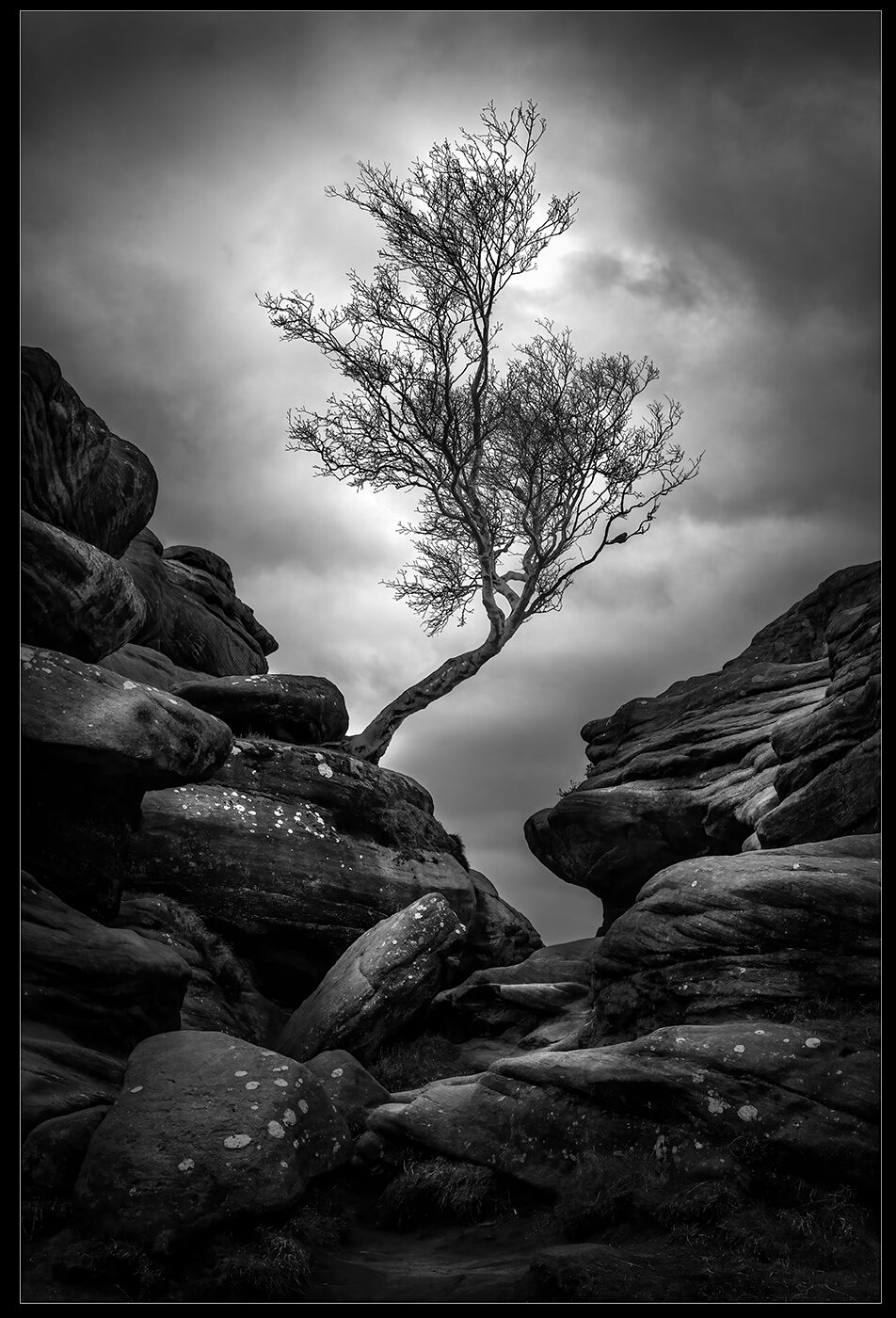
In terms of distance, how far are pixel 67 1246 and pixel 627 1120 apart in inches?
260

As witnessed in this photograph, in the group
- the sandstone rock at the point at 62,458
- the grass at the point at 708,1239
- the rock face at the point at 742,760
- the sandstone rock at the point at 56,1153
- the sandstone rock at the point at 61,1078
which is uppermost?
the sandstone rock at the point at 62,458

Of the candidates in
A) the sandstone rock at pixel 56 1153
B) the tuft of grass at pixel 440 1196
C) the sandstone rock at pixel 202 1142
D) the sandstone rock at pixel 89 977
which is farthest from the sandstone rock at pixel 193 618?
the tuft of grass at pixel 440 1196

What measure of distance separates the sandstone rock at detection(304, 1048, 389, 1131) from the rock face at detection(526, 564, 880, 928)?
9.26 m

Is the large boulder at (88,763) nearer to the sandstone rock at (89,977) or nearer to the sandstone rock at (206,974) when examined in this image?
the sandstone rock at (89,977)

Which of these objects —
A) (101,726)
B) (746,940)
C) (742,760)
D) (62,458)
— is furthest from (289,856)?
(742,760)

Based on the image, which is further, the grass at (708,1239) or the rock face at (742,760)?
the rock face at (742,760)

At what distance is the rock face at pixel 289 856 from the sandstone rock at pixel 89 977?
157 inches

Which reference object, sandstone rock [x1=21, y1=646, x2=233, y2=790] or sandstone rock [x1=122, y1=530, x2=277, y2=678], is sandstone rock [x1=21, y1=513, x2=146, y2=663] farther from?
sandstone rock [x1=122, y1=530, x2=277, y2=678]

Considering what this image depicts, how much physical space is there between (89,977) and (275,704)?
10919 millimetres

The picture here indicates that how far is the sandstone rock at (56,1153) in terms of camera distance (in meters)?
9.69

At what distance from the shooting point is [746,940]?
13.0 metres

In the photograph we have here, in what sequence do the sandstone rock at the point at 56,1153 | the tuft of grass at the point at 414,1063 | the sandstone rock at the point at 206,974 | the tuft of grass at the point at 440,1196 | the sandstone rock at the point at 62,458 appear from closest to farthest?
1. the sandstone rock at the point at 56,1153
2. the tuft of grass at the point at 440,1196
3. the sandstone rock at the point at 62,458
4. the sandstone rock at the point at 206,974
5. the tuft of grass at the point at 414,1063

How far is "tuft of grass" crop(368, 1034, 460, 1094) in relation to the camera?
53.8 ft

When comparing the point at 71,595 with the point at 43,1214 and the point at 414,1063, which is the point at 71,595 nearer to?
the point at 43,1214
